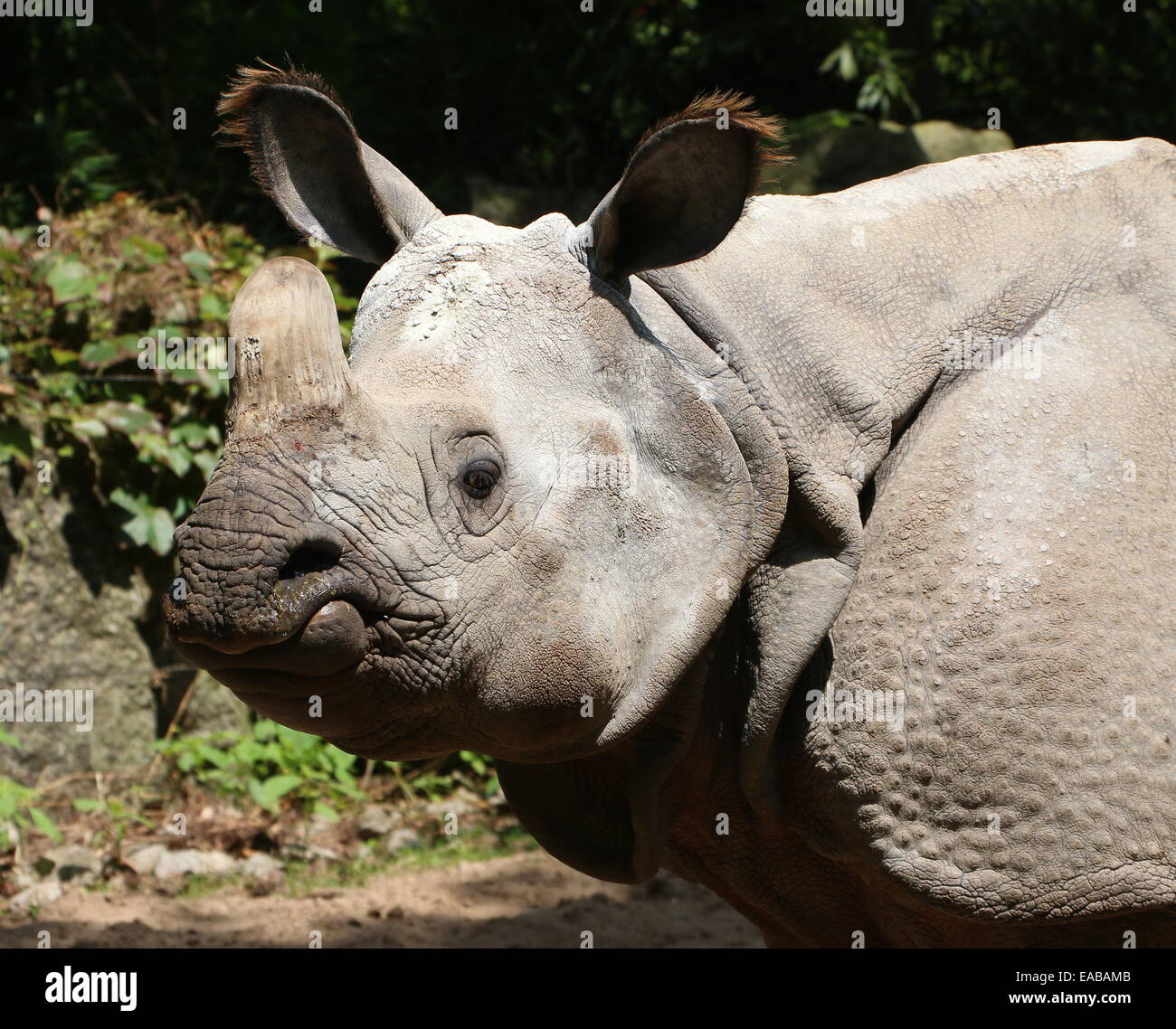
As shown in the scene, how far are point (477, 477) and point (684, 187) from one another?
831mm

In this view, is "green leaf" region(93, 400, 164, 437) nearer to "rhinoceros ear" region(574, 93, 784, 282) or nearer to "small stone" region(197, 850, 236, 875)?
"small stone" region(197, 850, 236, 875)

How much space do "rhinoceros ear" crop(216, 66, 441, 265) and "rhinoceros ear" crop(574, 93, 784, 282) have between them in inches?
20.4

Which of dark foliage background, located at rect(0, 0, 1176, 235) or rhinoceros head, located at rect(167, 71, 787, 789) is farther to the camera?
dark foliage background, located at rect(0, 0, 1176, 235)

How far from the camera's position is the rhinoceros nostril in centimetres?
261

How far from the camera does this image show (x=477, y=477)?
2.84 m

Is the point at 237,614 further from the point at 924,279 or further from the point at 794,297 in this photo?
the point at 924,279

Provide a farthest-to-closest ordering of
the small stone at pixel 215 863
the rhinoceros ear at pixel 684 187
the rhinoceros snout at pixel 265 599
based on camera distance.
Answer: the small stone at pixel 215 863 → the rhinoceros ear at pixel 684 187 → the rhinoceros snout at pixel 265 599

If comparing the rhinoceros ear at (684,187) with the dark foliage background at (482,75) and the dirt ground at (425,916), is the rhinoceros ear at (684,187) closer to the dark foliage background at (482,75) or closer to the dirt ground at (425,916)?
the dirt ground at (425,916)

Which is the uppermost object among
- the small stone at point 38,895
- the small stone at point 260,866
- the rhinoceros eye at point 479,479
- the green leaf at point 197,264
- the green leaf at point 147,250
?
the green leaf at point 147,250

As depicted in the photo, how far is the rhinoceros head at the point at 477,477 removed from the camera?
2635 millimetres
